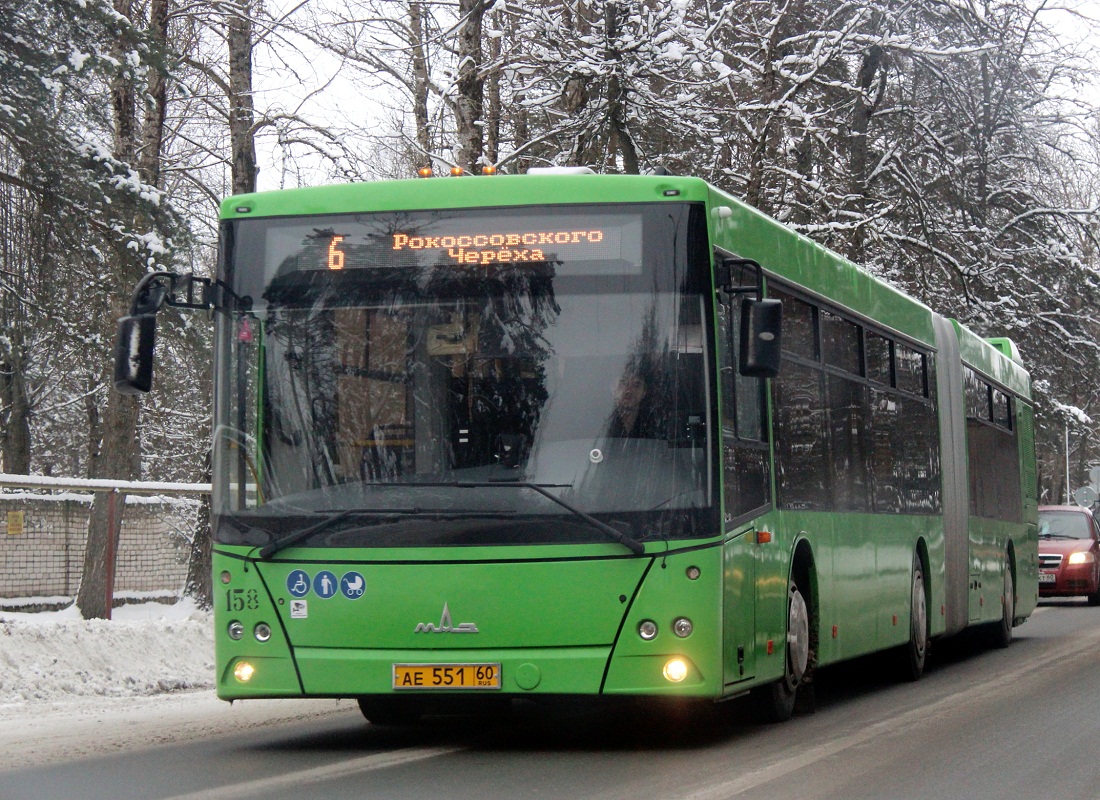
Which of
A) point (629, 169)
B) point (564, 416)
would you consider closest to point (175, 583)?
point (629, 169)

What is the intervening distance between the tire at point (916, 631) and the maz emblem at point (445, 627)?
647 cm

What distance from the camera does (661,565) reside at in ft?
30.1

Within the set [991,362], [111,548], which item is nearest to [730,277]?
[111,548]

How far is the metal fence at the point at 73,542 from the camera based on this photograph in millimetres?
15719

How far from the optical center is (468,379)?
9445 millimetres

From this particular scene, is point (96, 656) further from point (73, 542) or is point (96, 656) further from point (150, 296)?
point (150, 296)

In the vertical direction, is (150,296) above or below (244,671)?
above

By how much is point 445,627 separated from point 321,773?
1019 millimetres

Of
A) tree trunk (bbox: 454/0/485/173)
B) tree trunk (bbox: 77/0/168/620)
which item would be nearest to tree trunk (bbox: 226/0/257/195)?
tree trunk (bbox: 77/0/168/620)

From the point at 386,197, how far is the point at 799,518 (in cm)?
340

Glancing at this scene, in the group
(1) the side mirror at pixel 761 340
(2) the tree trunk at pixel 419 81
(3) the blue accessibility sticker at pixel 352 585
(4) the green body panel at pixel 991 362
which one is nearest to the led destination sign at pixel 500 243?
(1) the side mirror at pixel 761 340

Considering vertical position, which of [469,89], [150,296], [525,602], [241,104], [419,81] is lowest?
[525,602]

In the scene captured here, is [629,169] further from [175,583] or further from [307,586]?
[307,586]

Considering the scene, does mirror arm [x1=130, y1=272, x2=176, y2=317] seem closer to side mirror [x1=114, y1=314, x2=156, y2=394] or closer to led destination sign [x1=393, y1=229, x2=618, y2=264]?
side mirror [x1=114, y1=314, x2=156, y2=394]
